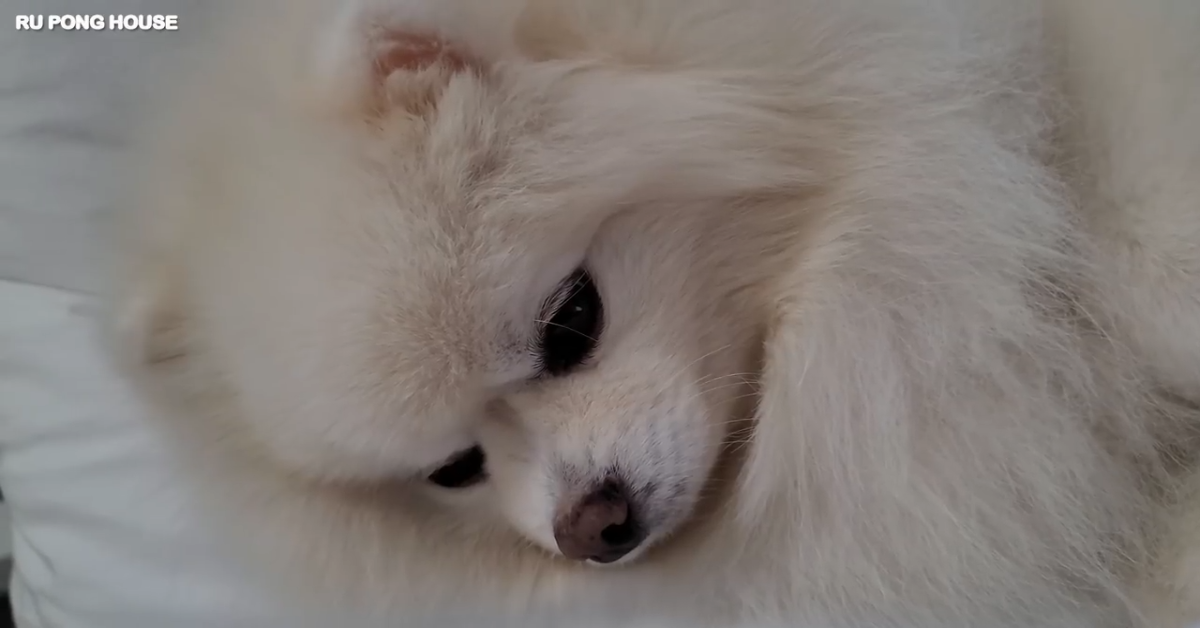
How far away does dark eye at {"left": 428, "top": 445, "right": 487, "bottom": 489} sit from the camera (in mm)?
1336

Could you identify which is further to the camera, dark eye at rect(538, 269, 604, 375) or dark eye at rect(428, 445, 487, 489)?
dark eye at rect(428, 445, 487, 489)

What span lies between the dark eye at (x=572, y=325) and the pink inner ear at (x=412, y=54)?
298mm

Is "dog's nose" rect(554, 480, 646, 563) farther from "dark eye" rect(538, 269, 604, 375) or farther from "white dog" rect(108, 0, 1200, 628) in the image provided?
"dark eye" rect(538, 269, 604, 375)

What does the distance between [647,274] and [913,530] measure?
0.50 meters

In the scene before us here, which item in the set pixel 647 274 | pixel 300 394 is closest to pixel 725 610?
pixel 647 274

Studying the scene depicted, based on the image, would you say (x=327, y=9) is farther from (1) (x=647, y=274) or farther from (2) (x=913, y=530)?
(2) (x=913, y=530)

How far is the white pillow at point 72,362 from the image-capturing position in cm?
165

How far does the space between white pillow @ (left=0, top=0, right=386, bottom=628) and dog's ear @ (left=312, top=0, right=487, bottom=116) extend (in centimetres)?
86

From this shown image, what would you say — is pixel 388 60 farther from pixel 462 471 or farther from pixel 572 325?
pixel 462 471

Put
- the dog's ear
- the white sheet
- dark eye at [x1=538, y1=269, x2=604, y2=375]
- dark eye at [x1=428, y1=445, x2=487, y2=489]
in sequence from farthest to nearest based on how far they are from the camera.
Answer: the white sheet → dark eye at [x1=428, y1=445, x2=487, y2=489] → dark eye at [x1=538, y1=269, x2=604, y2=375] → the dog's ear

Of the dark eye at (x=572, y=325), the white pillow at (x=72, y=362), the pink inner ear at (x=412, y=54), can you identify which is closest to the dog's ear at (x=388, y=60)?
the pink inner ear at (x=412, y=54)

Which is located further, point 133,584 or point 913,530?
point 133,584

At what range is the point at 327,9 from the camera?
43.8 inches

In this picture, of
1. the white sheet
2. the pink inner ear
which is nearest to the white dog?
the pink inner ear
